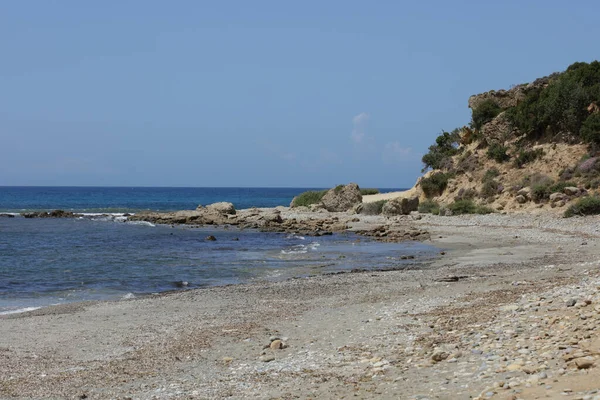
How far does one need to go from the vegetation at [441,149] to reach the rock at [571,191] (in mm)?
16583

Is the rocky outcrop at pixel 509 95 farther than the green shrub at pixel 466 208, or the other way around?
the rocky outcrop at pixel 509 95

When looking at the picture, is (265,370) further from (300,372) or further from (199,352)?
(199,352)

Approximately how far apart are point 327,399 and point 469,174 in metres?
40.8

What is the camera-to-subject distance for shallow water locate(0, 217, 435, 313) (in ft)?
64.3

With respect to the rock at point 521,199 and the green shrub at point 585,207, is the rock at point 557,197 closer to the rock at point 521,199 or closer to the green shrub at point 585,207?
the rock at point 521,199

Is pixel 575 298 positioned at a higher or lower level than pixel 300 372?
higher

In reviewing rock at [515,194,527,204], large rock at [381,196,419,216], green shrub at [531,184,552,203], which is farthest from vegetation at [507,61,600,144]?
large rock at [381,196,419,216]

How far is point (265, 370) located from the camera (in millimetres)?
9062

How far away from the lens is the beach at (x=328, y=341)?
7.52 m

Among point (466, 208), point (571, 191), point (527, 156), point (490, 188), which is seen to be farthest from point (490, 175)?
point (571, 191)

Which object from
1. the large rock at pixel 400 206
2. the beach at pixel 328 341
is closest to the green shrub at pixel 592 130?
the large rock at pixel 400 206

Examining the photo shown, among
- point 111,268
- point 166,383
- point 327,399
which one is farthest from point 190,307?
point 111,268

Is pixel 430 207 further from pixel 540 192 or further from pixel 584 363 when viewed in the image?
pixel 584 363

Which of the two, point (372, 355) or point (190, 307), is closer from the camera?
point (372, 355)
